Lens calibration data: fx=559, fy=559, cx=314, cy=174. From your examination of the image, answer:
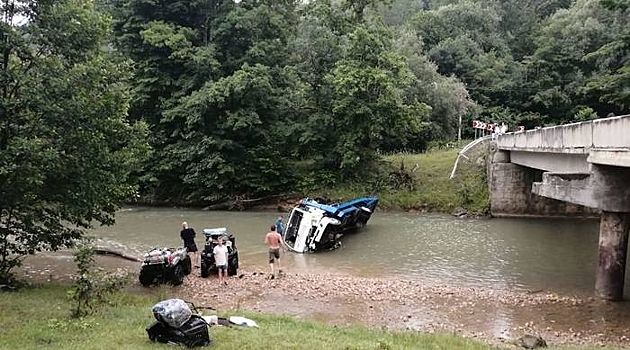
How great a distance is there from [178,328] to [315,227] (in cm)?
1464

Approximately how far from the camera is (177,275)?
16844 millimetres

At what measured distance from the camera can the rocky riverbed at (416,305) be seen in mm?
12883

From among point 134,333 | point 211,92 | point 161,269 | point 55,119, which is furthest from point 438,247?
point 211,92

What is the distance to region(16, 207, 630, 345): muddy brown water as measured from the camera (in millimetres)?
13898

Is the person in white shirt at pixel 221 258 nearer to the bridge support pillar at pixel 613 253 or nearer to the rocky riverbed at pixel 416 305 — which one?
the rocky riverbed at pixel 416 305

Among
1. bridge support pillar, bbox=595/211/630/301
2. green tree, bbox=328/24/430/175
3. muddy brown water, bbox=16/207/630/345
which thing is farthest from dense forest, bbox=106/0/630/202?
bridge support pillar, bbox=595/211/630/301

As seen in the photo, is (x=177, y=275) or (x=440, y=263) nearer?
(x=177, y=275)

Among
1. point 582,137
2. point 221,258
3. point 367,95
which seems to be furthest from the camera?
point 367,95

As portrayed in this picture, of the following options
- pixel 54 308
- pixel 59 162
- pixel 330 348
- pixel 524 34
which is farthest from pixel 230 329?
pixel 524 34

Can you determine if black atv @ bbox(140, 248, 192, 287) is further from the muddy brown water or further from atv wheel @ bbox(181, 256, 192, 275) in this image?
the muddy brown water

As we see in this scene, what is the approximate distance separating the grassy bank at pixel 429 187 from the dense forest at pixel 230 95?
67.2 inches

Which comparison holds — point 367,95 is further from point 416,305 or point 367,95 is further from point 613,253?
point 416,305

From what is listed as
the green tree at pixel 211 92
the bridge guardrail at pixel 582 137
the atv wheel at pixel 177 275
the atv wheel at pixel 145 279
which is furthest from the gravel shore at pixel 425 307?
the green tree at pixel 211 92

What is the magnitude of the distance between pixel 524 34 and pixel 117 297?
246 feet
